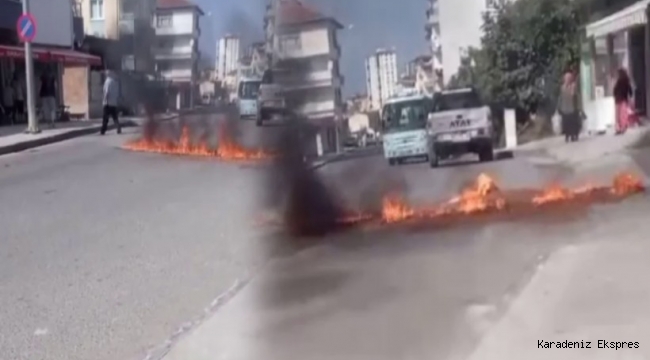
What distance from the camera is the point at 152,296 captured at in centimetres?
754

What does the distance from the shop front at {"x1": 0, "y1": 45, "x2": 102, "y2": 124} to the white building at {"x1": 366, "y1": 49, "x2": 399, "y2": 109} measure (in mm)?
15527

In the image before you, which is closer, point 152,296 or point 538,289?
point 538,289

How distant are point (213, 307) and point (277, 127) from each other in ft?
9.69

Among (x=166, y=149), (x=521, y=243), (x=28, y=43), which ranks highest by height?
(x=28, y=43)

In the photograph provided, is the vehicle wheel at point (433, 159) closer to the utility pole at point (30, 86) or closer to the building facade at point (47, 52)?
the building facade at point (47, 52)

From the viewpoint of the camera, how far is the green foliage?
379 cm

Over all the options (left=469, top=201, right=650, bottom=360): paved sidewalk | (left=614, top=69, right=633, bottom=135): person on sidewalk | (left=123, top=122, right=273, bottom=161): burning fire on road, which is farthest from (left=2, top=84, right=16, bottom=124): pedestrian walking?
(left=614, top=69, right=633, bottom=135): person on sidewalk

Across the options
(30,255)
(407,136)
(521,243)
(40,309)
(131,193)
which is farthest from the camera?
(131,193)

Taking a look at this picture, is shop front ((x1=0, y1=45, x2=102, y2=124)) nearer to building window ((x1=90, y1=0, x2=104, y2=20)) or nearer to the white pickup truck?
building window ((x1=90, y1=0, x2=104, y2=20))

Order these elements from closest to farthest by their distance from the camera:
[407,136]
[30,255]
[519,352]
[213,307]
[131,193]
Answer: [407,136] → [519,352] → [213,307] → [30,255] → [131,193]

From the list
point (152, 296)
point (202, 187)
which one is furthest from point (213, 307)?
point (202, 187)

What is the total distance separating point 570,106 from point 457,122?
399mm

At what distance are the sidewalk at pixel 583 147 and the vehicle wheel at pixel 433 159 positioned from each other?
0.26 m

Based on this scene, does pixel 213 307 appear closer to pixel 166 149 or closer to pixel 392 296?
pixel 392 296
